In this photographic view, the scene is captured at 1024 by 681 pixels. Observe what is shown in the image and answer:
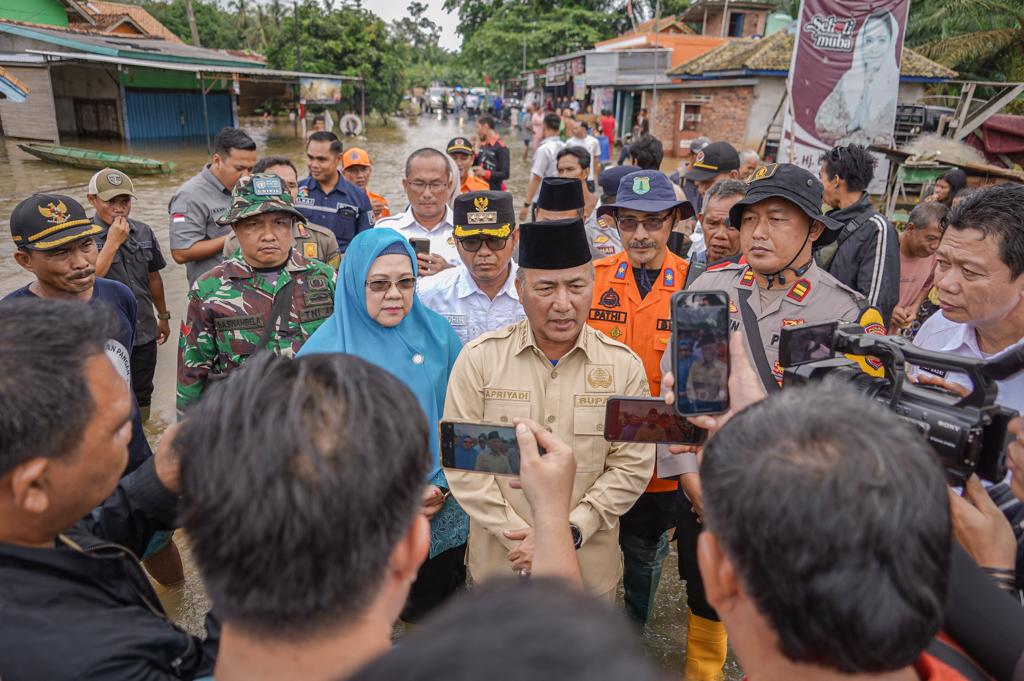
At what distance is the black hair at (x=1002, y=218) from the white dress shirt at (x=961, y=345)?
1.02 ft

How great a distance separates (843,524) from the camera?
2.99 ft

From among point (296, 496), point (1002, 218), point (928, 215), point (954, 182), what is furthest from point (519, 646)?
point (954, 182)

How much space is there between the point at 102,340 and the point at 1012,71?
21559 mm

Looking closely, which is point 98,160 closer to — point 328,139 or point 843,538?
point 328,139

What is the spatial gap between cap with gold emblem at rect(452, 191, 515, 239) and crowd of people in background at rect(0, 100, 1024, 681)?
16 millimetres

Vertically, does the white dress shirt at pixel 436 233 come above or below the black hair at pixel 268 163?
below

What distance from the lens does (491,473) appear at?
69.1 inches

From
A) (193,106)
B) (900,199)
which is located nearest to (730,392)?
(900,199)

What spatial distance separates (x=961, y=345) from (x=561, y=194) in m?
2.29

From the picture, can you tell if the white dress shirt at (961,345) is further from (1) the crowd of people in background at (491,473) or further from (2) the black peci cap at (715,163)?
(2) the black peci cap at (715,163)

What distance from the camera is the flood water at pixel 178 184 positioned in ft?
10.4

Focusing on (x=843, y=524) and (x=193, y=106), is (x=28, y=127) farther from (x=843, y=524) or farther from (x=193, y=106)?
(x=843, y=524)

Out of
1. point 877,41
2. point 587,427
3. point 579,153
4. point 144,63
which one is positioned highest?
point 144,63

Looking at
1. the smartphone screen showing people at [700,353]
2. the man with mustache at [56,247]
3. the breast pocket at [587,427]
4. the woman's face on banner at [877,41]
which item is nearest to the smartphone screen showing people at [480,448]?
the smartphone screen showing people at [700,353]
